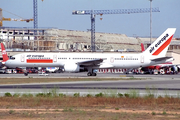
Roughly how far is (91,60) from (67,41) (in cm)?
8970

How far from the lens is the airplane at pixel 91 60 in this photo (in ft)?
177

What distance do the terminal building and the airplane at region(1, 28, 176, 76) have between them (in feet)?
187

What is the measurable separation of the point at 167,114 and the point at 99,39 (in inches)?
5799

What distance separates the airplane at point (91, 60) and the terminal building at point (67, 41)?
187ft

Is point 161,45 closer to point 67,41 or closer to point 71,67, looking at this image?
point 71,67

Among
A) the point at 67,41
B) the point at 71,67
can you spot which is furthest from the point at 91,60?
the point at 67,41

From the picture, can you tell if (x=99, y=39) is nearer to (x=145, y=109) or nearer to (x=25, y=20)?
(x=25, y=20)

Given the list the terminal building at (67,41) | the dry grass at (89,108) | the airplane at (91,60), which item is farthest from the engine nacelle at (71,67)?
the terminal building at (67,41)

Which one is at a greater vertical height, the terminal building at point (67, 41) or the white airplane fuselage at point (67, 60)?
the terminal building at point (67, 41)

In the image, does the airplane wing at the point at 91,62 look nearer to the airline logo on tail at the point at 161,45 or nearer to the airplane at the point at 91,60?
the airplane at the point at 91,60

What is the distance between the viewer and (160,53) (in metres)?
57.1

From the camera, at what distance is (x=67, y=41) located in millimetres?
141625

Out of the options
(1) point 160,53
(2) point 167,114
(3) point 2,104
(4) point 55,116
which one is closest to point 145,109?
(2) point 167,114

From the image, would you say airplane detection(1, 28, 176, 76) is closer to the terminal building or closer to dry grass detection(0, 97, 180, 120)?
dry grass detection(0, 97, 180, 120)
